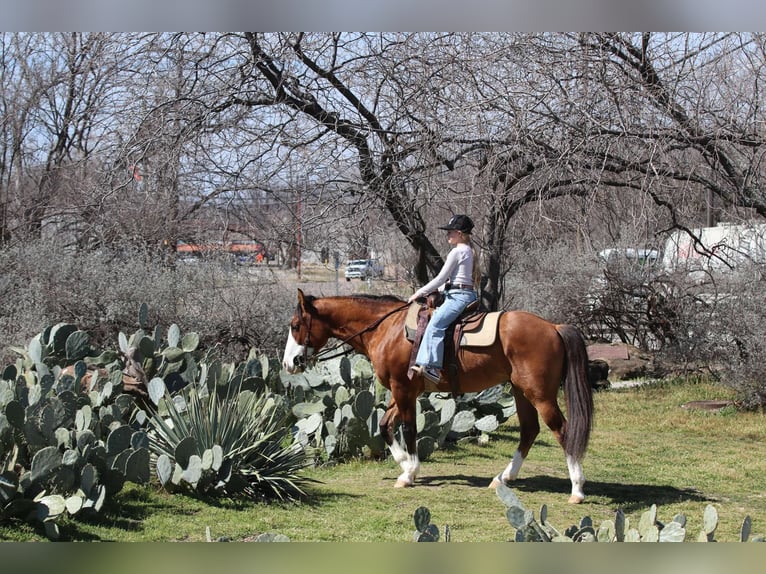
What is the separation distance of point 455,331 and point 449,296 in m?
0.33

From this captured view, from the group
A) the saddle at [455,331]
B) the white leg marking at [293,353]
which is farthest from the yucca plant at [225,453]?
the saddle at [455,331]

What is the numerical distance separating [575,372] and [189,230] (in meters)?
10.8

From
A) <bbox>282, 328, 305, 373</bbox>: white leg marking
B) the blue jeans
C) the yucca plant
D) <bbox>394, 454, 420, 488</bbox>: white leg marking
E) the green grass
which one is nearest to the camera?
the green grass

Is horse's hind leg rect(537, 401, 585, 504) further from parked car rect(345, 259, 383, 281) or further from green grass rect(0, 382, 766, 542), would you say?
parked car rect(345, 259, 383, 281)

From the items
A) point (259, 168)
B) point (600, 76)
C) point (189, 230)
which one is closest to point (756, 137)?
point (600, 76)

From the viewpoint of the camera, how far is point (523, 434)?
8102 mm

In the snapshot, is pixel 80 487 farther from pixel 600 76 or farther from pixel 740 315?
pixel 740 315

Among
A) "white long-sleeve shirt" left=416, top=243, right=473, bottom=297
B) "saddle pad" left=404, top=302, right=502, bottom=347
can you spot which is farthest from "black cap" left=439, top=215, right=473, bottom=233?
"saddle pad" left=404, top=302, right=502, bottom=347

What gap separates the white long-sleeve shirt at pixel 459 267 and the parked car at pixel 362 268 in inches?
294

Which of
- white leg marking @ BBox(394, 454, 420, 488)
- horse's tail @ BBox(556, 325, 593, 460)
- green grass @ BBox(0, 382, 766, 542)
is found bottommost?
green grass @ BBox(0, 382, 766, 542)

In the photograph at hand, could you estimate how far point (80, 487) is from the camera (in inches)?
251

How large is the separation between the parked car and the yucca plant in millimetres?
7770

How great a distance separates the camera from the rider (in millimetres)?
7707

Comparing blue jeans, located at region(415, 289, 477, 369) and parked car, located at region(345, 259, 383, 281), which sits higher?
parked car, located at region(345, 259, 383, 281)
